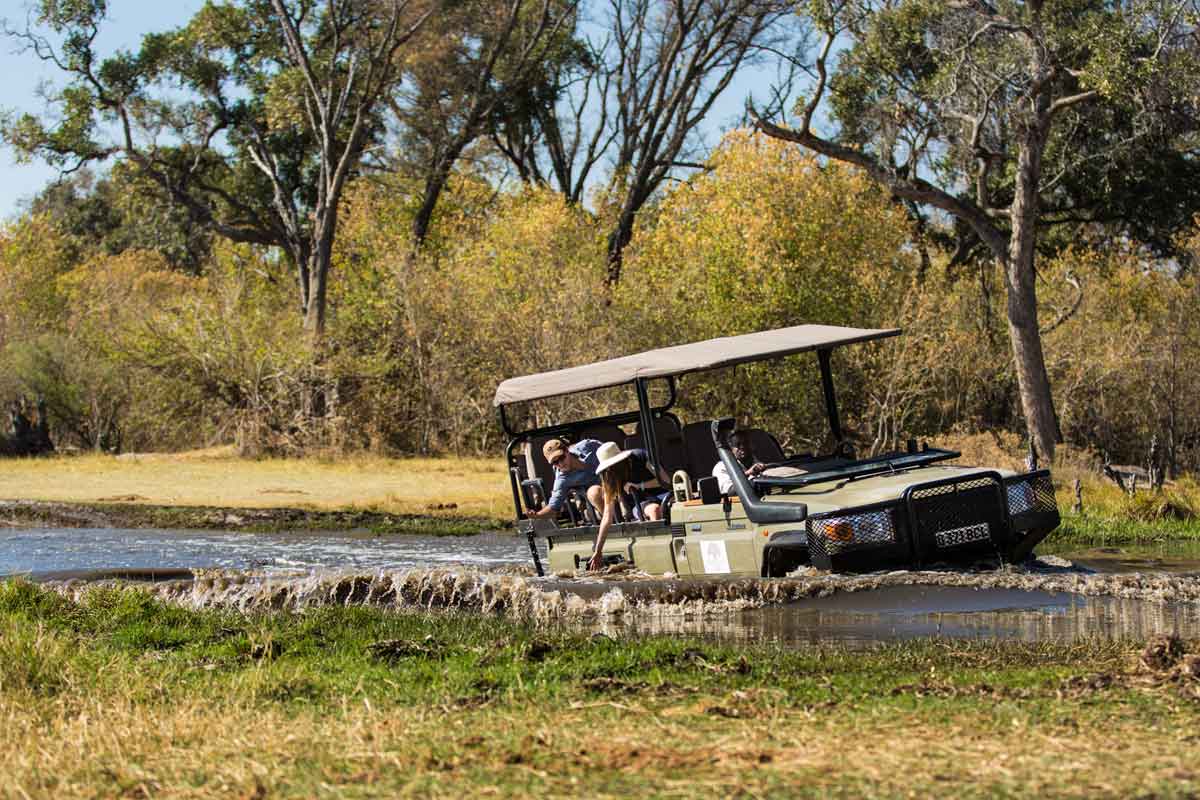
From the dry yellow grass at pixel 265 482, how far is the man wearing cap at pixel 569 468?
34.7ft

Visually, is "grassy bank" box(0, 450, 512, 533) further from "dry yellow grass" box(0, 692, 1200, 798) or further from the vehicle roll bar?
"dry yellow grass" box(0, 692, 1200, 798)

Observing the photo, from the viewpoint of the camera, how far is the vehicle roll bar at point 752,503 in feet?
42.5

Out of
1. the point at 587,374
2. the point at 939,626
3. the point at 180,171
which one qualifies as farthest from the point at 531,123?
the point at 939,626

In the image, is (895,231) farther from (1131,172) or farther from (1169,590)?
(1169,590)

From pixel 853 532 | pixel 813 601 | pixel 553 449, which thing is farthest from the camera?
pixel 553 449

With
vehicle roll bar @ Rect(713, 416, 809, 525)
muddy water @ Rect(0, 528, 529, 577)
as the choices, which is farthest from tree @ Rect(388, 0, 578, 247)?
vehicle roll bar @ Rect(713, 416, 809, 525)

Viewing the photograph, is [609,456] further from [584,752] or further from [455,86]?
[455,86]

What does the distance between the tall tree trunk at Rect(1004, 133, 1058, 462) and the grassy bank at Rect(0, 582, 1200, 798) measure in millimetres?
20232

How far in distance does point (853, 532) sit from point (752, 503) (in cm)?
102

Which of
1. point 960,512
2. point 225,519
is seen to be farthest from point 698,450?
point 225,519

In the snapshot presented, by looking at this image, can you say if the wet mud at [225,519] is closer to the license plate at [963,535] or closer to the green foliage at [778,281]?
the green foliage at [778,281]

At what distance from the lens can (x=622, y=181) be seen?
5228 centimetres

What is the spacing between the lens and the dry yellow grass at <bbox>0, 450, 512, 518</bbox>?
2909 cm

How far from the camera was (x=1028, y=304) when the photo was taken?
30.0m
